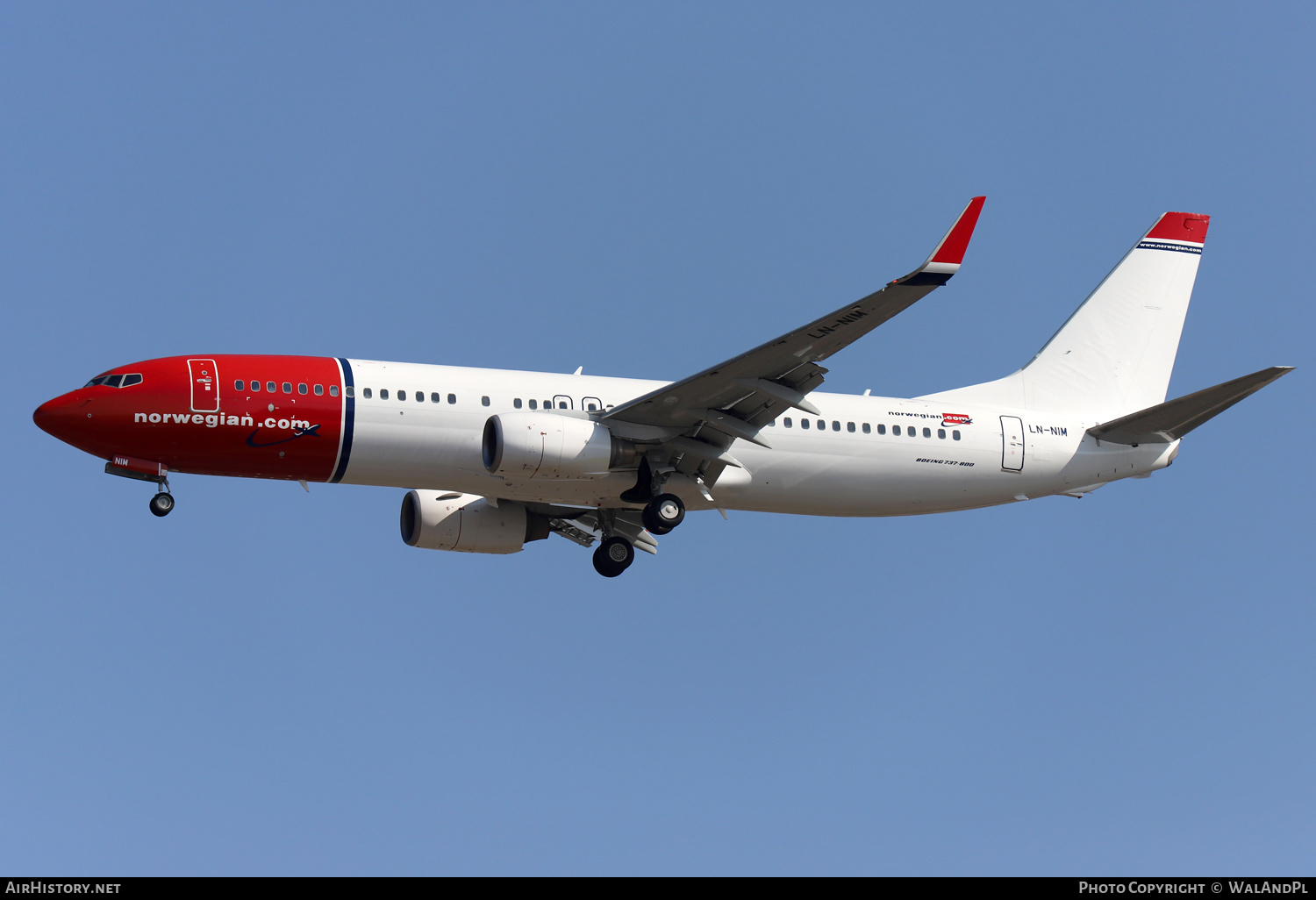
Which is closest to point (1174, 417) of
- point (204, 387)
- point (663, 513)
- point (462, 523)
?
point (663, 513)

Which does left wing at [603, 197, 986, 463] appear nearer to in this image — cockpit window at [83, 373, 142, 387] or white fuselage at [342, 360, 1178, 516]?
white fuselage at [342, 360, 1178, 516]

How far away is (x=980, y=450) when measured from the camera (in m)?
35.9

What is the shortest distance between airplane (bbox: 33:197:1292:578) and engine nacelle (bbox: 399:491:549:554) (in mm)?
48

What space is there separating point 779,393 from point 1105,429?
983 cm

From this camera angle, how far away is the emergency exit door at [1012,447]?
118 ft

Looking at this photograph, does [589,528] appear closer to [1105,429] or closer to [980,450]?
[980,450]

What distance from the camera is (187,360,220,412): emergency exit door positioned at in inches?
1243

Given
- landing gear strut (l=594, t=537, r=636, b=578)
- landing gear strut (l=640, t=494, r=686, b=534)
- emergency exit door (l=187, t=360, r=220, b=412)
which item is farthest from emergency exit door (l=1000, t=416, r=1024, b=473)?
emergency exit door (l=187, t=360, r=220, b=412)

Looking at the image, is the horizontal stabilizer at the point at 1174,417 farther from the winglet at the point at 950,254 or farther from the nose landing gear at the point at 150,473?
the nose landing gear at the point at 150,473

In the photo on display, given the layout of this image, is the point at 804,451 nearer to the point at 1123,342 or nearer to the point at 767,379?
the point at 767,379

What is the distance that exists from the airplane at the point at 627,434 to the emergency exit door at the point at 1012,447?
0.15 ft

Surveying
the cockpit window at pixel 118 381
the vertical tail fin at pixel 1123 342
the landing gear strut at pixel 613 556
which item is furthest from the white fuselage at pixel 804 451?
the cockpit window at pixel 118 381
